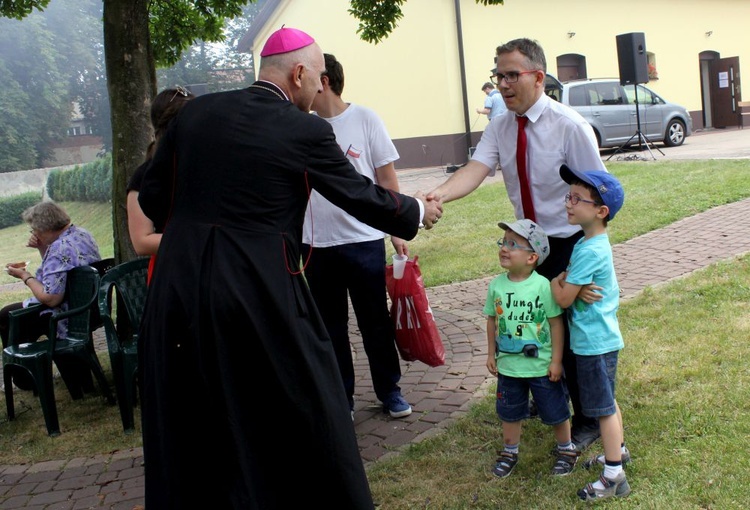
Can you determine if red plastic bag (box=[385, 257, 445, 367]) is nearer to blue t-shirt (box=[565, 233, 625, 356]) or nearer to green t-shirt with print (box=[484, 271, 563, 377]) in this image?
green t-shirt with print (box=[484, 271, 563, 377])

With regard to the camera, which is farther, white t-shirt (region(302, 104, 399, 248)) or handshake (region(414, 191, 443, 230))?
white t-shirt (region(302, 104, 399, 248))

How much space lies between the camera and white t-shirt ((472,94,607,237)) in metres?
3.79

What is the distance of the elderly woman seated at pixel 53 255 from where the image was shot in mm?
5672

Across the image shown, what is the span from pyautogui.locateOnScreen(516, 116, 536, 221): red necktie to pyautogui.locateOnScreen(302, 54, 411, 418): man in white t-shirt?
2.69ft

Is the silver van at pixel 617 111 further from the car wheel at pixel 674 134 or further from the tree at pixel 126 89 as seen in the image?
the tree at pixel 126 89

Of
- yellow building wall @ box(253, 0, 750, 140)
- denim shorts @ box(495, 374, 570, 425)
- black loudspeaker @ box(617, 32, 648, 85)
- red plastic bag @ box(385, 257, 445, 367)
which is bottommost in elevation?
denim shorts @ box(495, 374, 570, 425)

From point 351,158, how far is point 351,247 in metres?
0.50

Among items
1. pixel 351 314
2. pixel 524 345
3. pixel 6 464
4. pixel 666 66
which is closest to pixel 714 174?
pixel 351 314

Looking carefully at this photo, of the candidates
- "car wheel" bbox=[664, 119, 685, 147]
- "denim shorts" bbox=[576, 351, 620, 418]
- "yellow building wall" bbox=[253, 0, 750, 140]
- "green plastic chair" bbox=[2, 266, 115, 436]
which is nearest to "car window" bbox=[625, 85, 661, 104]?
"car wheel" bbox=[664, 119, 685, 147]

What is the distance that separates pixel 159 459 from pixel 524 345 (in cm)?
164

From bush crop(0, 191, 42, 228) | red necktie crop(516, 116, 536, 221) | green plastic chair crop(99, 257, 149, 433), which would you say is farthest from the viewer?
bush crop(0, 191, 42, 228)

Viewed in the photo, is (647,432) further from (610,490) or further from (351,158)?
(351,158)

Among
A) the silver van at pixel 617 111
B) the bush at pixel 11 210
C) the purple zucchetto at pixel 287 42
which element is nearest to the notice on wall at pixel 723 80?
the silver van at pixel 617 111

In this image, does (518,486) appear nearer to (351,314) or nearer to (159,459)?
(159,459)
